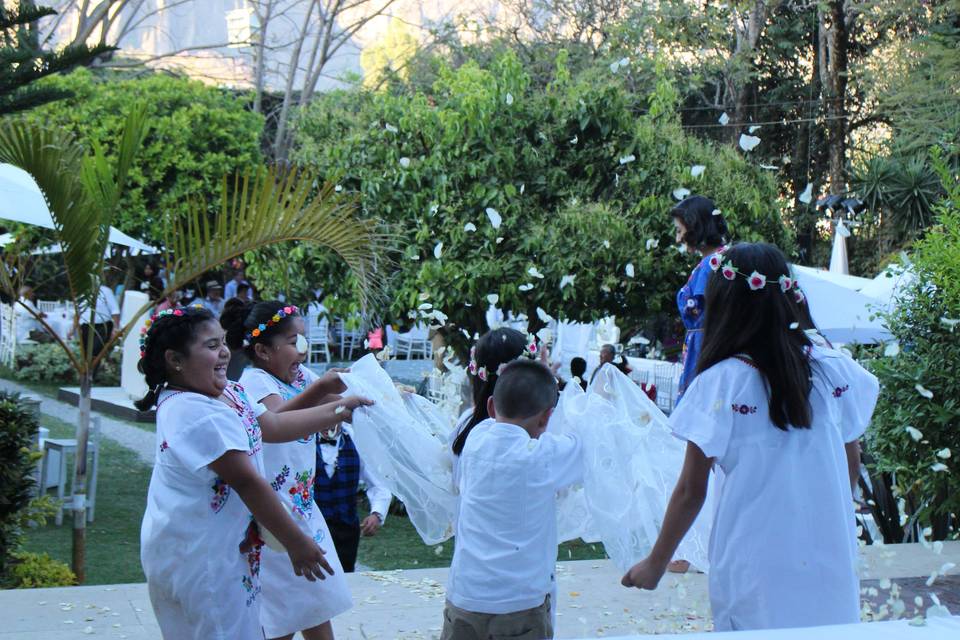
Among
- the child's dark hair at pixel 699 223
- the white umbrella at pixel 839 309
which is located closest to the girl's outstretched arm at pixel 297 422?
the child's dark hair at pixel 699 223

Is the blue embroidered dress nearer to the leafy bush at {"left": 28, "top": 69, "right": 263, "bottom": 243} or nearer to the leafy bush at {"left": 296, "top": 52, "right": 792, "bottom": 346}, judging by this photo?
the leafy bush at {"left": 296, "top": 52, "right": 792, "bottom": 346}

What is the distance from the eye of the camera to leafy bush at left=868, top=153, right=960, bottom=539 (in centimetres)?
653

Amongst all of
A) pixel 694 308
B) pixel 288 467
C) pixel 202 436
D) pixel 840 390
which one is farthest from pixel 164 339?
pixel 694 308

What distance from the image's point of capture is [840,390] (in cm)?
289

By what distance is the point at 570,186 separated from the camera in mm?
8125

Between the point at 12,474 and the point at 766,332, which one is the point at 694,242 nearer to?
the point at 766,332

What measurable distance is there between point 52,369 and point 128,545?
10126 millimetres

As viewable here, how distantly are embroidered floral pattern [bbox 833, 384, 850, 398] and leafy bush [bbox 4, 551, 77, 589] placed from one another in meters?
4.29

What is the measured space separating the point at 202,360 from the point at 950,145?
15034 millimetres

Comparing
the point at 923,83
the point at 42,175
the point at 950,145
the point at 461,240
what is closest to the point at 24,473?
the point at 42,175

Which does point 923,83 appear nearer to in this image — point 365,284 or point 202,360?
point 365,284

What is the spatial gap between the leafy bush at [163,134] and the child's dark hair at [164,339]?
44.9ft

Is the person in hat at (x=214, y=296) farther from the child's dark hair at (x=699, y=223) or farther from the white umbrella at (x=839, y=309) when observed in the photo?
the child's dark hair at (x=699, y=223)

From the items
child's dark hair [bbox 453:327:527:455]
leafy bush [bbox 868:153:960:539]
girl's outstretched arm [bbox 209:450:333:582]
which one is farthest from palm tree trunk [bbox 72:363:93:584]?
leafy bush [bbox 868:153:960:539]
